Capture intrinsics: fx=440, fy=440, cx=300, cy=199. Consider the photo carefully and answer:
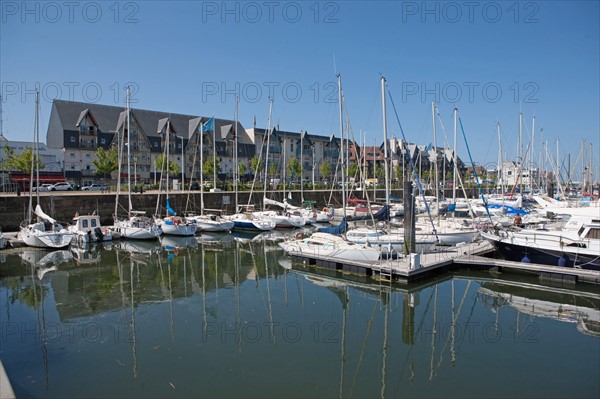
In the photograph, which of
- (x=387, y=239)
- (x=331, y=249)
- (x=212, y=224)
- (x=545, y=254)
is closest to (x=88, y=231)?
(x=212, y=224)

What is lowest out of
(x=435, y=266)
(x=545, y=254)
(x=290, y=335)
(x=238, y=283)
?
(x=290, y=335)

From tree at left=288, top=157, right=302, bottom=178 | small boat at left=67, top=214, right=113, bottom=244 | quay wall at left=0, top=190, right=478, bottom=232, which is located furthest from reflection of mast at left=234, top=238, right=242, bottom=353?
tree at left=288, top=157, right=302, bottom=178

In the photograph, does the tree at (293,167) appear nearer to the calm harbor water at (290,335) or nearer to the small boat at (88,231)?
the small boat at (88,231)

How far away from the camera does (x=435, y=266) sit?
21.5 m

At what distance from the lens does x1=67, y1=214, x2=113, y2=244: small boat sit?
32.0 metres

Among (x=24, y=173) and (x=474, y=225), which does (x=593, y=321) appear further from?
(x=24, y=173)

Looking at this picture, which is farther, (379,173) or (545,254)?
(379,173)

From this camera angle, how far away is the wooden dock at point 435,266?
20062mm

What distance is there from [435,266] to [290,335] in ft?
33.1

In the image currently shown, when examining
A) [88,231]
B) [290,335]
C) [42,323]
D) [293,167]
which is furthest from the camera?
[293,167]

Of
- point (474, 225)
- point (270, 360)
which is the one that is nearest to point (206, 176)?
point (474, 225)

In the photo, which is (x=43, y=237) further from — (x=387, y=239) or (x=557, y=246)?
(x=557, y=246)

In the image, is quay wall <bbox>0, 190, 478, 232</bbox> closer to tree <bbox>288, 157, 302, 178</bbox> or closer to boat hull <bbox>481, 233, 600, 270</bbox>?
tree <bbox>288, 157, 302, 178</bbox>

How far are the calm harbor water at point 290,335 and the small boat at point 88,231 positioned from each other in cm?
845
